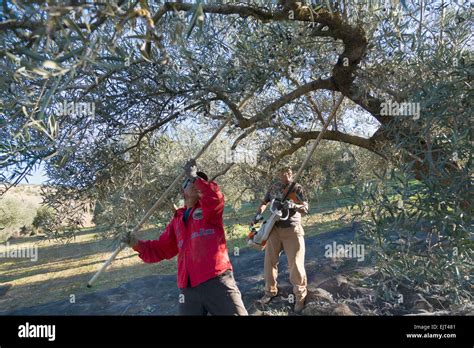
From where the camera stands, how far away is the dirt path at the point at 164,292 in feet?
23.9

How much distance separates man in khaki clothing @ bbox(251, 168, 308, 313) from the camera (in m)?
5.41

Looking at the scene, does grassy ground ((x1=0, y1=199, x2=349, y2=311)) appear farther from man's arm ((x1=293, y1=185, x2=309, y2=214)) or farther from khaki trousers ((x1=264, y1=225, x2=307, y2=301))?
man's arm ((x1=293, y1=185, x2=309, y2=214))

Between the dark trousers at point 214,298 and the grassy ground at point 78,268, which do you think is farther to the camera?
the grassy ground at point 78,268

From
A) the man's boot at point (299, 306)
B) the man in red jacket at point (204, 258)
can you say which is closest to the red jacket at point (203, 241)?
the man in red jacket at point (204, 258)

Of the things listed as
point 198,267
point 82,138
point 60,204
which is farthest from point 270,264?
point 82,138

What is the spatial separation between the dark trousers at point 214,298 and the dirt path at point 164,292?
9.69ft

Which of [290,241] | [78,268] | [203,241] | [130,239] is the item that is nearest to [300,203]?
[290,241]

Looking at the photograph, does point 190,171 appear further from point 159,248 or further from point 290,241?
point 290,241

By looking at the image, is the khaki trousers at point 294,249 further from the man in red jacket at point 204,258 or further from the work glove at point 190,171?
the work glove at point 190,171

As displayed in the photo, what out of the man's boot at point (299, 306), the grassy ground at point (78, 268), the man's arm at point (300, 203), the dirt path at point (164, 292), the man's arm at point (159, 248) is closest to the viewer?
→ the man's arm at point (159, 248)

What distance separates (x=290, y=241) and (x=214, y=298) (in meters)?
2.70

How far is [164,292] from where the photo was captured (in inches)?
342

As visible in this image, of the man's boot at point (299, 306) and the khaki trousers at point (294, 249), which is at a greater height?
the khaki trousers at point (294, 249)

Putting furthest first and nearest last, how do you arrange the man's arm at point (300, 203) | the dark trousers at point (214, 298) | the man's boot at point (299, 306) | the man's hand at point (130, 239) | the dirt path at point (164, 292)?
the dirt path at point (164, 292) < the man's boot at point (299, 306) < the man's arm at point (300, 203) < the man's hand at point (130, 239) < the dark trousers at point (214, 298)
